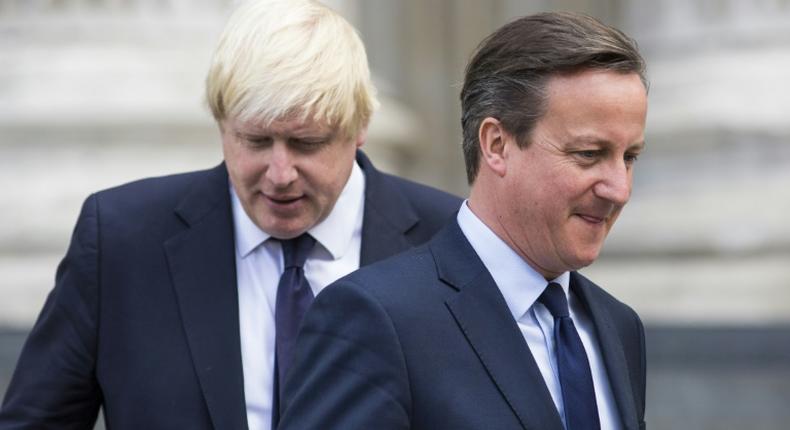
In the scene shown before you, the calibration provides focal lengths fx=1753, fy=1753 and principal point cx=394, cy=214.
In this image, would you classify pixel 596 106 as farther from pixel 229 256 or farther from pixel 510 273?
pixel 229 256

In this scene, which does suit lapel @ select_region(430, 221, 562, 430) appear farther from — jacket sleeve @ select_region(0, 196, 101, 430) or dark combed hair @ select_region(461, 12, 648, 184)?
jacket sleeve @ select_region(0, 196, 101, 430)

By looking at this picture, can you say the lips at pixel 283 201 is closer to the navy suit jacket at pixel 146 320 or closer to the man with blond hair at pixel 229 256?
the man with blond hair at pixel 229 256

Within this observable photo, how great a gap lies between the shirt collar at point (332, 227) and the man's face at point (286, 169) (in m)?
0.06

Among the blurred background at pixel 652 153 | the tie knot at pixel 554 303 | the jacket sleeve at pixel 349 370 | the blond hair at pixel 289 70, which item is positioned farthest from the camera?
the blurred background at pixel 652 153

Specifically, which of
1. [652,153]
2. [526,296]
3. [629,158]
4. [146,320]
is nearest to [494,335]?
[526,296]

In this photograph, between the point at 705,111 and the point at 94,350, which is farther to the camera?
the point at 705,111

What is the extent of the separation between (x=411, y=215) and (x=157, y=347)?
24.5 inches

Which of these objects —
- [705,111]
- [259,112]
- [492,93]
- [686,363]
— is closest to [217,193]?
[259,112]

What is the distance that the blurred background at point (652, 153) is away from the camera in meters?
7.79

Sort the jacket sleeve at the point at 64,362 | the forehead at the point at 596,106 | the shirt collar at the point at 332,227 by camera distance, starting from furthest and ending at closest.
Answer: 1. the shirt collar at the point at 332,227
2. the jacket sleeve at the point at 64,362
3. the forehead at the point at 596,106

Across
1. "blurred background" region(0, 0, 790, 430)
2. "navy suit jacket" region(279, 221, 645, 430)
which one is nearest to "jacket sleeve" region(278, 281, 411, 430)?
"navy suit jacket" region(279, 221, 645, 430)

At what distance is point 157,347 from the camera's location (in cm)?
346

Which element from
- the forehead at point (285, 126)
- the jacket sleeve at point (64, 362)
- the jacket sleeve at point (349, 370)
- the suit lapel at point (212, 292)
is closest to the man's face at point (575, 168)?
the jacket sleeve at point (349, 370)

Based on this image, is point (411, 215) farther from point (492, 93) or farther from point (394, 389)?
point (394, 389)
